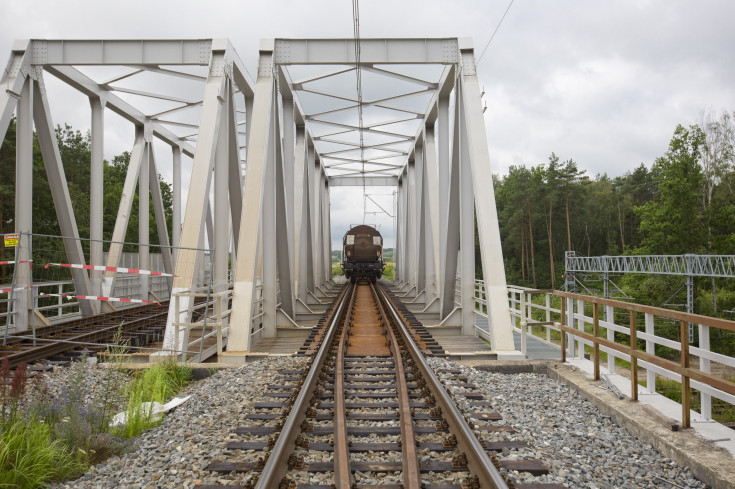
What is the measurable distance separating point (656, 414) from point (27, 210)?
12534 mm

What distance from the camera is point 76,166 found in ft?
132

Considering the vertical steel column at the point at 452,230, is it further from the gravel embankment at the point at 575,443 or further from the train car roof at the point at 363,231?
the train car roof at the point at 363,231

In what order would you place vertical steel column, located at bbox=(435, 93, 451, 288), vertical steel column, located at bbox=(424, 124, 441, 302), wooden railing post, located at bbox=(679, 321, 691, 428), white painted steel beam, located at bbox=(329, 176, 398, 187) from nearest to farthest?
1. wooden railing post, located at bbox=(679, 321, 691, 428)
2. vertical steel column, located at bbox=(435, 93, 451, 288)
3. vertical steel column, located at bbox=(424, 124, 441, 302)
4. white painted steel beam, located at bbox=(329, 176, 398, 187)

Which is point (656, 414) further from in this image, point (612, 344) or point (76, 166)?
point (76, 166)

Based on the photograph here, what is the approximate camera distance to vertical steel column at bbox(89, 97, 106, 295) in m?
12.5

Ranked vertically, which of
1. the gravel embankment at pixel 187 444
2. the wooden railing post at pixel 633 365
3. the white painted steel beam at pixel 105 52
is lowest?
the gravel embankment at pixel 187 444

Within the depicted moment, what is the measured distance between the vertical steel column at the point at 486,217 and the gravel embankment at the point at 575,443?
2054mm

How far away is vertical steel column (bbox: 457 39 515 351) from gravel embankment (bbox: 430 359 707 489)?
205 cm

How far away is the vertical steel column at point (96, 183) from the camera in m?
12.5

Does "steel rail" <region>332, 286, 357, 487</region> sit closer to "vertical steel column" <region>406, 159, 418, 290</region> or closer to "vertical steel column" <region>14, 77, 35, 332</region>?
"vertical steel column" <region>14, 77, 35, 332</region>

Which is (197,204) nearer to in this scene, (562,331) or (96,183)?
(562,331)

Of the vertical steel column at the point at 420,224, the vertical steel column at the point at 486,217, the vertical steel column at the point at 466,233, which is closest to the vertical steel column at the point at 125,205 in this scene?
the vertical steel column at the point at 466,233

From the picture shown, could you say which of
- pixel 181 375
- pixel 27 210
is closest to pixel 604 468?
pixel 181 375

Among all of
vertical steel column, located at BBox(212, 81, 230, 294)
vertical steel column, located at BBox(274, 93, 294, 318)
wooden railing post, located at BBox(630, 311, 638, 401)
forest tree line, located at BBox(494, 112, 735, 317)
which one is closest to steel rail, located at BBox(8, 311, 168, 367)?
vertical steel column, located at BBox(212, 81, 230, 294)
